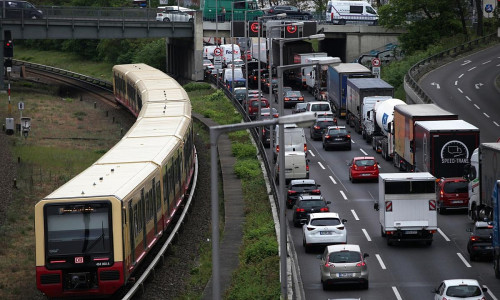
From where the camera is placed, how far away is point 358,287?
31.0 metres

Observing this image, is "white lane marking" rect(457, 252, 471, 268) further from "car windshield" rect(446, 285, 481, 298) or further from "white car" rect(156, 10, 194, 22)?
"white car" rect(156, 10, 194, 22)

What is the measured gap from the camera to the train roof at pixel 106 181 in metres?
28.0

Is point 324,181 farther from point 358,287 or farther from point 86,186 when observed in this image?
point 86,186

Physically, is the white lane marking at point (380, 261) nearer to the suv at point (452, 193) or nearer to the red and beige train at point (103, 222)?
the red and beige train at point (103, 222)

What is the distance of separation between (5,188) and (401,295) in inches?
842

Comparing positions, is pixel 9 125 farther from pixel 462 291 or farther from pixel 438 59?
pixel 462 291

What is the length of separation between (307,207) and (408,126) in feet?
33.8

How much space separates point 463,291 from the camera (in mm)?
26188

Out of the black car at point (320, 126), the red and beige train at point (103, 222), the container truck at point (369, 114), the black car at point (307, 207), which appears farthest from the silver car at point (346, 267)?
the black car at point (320, 126)

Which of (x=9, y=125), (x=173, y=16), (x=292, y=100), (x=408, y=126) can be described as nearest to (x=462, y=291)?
(x=408, y=126)

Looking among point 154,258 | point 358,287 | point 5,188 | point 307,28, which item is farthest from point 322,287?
point 307,28

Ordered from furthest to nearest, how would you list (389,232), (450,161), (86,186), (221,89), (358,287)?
(221,89), (450,161), (389,232), (358,287), (86,186)

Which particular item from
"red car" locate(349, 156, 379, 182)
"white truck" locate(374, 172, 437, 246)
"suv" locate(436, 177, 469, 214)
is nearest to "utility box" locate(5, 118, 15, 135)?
"red car" locate(349, 156, 379, 182)

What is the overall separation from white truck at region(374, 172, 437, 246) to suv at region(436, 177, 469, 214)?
5.91 metres
